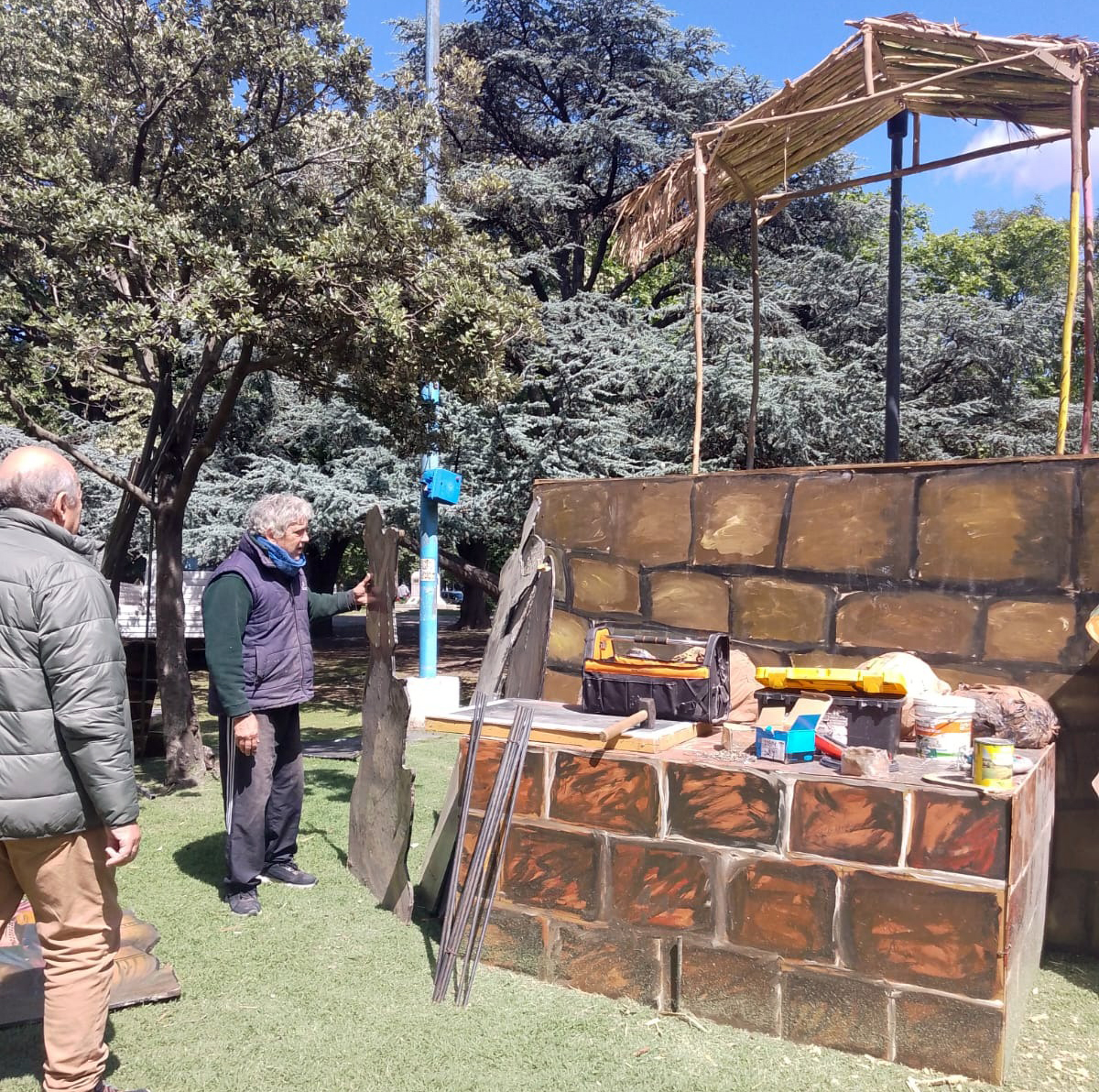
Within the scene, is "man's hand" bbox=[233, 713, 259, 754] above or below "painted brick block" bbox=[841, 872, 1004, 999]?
above

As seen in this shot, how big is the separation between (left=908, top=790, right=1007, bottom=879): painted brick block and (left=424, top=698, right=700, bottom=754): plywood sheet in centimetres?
83

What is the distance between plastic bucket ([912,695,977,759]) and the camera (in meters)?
3.16

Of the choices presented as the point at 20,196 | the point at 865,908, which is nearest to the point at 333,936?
the point at 865,908

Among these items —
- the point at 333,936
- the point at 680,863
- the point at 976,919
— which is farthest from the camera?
the point at 333,936

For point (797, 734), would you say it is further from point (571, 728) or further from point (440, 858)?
point (440, 858)

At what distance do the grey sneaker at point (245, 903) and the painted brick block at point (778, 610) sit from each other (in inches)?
91.7

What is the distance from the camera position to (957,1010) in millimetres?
2826

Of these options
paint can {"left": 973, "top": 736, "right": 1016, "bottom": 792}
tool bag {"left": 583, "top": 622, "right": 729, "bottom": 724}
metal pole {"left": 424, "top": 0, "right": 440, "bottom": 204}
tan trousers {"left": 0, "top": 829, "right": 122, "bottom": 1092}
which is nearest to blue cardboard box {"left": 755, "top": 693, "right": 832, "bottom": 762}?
tool bag {"left": 583, "top": 622, "right": 729, "bottom": 724}

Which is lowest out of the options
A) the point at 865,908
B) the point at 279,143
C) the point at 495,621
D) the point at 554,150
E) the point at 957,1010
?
the point at 957,1010

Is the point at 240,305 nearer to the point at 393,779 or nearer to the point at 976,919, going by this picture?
the point at 393,779

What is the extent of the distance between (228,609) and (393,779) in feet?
3.33

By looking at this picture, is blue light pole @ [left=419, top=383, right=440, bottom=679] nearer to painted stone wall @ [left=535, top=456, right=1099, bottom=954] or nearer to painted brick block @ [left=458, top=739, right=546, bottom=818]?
painted stone wall @ [left=535, top=456, right=1099, bottom=954]

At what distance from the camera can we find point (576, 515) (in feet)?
15.9

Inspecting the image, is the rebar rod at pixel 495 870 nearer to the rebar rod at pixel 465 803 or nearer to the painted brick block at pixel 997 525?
the rebar rod at pixel 465 803
